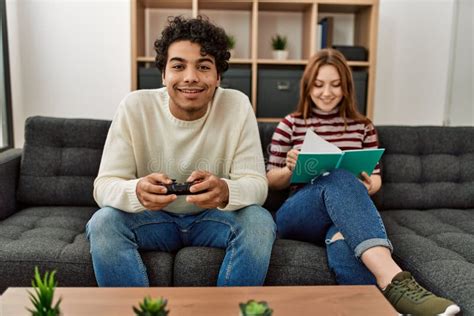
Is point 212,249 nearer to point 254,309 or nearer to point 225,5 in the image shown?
point 254,309

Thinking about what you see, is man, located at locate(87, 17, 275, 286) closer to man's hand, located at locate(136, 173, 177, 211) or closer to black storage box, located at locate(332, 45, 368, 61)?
man's hand, located at locate(136, 173, 177, 211)

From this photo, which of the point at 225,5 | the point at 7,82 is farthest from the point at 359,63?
the point at 7,82

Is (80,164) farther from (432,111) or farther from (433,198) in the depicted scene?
(432,111)

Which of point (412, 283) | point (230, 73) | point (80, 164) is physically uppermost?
point (230, 73)

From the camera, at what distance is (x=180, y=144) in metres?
1.62

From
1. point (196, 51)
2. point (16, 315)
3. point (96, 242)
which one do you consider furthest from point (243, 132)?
point (16, 315)

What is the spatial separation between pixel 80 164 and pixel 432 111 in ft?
7.09

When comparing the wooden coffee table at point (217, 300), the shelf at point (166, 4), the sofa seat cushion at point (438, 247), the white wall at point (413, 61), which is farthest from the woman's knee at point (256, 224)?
the white wall at point (413, 61)

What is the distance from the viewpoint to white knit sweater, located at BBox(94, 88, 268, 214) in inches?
62.6

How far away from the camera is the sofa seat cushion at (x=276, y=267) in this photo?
1.50 m

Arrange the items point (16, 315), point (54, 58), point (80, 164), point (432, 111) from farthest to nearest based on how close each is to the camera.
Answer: point (432, 111) → point (54, 58) → point (80, 164) → point (16, 315)

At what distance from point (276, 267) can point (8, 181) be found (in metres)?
1.12

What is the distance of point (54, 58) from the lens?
292 centimetres

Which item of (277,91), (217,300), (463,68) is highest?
(463,68)
